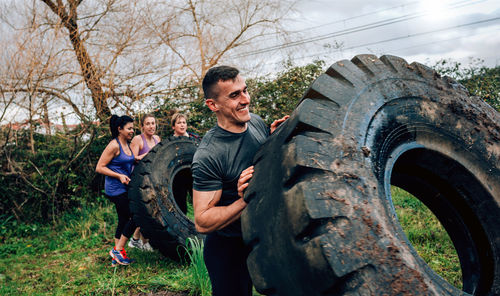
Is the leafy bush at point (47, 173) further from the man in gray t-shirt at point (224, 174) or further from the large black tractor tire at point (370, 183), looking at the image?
the large black tractor tire at point (370, 183)

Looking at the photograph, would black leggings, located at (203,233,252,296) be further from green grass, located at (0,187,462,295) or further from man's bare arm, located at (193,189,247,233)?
green grass, located at (0,187,462,295)

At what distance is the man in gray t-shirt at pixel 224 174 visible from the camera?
2.16m

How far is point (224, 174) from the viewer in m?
2.22

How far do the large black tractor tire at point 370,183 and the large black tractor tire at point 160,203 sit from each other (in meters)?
3.13

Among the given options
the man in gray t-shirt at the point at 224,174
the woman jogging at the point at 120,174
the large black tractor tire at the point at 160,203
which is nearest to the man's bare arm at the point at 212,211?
the man in gray t-shirt at the point at 224,174

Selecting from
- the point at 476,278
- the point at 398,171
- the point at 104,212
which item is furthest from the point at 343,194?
the point at 104,212

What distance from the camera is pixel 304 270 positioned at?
1.41m

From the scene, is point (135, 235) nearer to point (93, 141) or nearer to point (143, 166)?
point (143, 166)

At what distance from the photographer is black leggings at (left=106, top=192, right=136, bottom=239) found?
16.4ft

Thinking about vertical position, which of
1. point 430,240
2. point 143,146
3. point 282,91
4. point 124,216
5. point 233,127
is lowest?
point 124,216

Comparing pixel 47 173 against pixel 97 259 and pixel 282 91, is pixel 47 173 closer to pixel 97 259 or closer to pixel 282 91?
pixel 97 259

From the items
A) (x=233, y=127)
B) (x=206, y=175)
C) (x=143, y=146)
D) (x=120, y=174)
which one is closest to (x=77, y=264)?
(x=120, y=174)

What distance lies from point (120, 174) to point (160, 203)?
76cm

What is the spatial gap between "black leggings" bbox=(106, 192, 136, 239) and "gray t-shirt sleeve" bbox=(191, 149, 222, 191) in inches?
128
